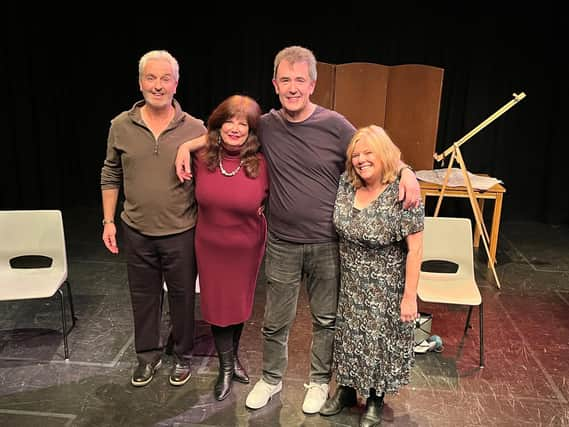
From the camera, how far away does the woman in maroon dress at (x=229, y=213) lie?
7.44 feet

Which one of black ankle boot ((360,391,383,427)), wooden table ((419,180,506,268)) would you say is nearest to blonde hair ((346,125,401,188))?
black ankle boot ((360,391,383,427))

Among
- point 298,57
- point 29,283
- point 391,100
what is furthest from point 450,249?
point 29,283

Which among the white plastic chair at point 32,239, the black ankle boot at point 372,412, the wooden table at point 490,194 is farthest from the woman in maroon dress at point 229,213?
the wooden table at point 490,194

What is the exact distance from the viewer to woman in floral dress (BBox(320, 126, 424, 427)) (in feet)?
6.88

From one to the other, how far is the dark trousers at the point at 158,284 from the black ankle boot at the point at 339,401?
73 centimetres

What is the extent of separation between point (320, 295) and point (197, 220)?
25.1 inches

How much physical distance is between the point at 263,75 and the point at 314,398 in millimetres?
3881

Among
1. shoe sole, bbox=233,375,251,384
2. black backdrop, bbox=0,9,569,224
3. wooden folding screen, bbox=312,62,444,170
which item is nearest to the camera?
shoe sole, bbox=233,375,251,384

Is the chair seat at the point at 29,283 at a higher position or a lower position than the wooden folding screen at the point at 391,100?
lower

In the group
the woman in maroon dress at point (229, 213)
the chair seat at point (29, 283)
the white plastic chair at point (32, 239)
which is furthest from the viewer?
the white plastic chair at point (32, 239)

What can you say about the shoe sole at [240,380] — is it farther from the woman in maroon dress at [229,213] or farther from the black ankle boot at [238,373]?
the woman in maroon dress at [229,213]

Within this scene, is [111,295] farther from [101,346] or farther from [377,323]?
[377,323]

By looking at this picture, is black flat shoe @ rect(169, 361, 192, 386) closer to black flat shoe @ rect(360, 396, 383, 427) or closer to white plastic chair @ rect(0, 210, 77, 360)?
white plastic chair @ rect(0, 210, 77, 360)

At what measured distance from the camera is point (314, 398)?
254 centimetres
